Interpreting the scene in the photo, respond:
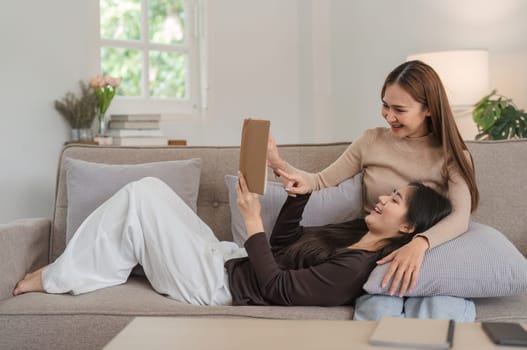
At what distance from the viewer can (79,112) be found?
13.1 ft

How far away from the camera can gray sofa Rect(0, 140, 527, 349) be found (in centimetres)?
200

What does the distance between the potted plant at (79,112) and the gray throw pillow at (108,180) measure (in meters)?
1.44

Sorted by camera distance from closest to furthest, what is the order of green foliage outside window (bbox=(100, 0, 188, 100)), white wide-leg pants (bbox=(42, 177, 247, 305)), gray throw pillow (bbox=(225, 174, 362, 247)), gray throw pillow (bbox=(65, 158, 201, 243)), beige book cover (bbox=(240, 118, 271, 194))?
beige book cover (bbox=(240, 118, 271, 194)) → white wide-leg pants (bbox=(42, 177, 247, 305)) → gray throw pillow (bbox=(225, 174, 362, 247)) → gray throw pillow (bbox=(65, 158, 201, 243)) → green foliage outside window (bbox=(100, 0, 188, 100))

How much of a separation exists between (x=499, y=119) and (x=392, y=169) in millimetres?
1684

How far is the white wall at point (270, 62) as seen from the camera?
384cm

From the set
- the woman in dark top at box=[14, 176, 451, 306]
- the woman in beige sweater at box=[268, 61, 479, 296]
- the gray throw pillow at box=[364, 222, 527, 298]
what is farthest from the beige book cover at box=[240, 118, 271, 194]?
the gray throw pillow at box=[364, 222, 527, 298]

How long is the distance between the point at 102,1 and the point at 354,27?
167 cm

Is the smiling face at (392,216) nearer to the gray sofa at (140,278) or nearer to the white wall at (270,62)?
the gray sofa at (140,278)

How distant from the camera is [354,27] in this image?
5.02 m

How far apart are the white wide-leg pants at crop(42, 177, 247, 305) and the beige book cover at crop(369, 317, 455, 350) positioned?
82cm

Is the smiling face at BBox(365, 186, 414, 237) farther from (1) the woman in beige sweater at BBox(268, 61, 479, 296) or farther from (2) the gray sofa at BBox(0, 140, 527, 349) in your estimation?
(2) the gray sofa at BBox(0, 140, 527, 349)

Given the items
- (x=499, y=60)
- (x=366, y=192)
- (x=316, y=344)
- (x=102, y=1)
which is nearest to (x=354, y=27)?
(x=499, y=60)

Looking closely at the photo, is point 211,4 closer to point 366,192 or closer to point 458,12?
point 458,12

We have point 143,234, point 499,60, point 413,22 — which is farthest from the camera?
point 413,22
